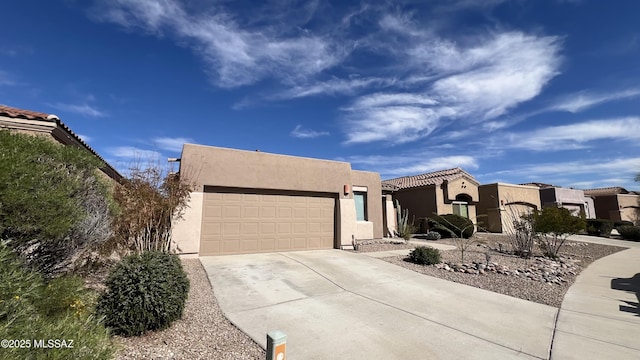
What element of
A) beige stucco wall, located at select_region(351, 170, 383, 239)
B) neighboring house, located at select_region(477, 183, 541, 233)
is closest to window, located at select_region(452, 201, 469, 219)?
neighboring house, located at select_region(477, 183, 541, 233)

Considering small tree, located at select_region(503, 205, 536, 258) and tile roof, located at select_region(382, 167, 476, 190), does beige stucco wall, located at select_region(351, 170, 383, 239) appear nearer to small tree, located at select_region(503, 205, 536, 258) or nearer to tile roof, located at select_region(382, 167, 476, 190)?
small tree, located at select_region(503, 205, 536, 258)

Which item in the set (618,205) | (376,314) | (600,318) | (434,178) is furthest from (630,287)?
(618,205)

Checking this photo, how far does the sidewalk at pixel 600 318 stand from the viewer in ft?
13.9

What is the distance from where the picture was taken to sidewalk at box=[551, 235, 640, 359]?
4223 mm

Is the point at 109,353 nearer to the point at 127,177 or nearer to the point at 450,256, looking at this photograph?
the point at 127,177

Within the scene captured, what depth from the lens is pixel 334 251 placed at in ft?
39.5

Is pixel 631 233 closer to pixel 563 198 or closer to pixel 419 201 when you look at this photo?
pixel 563 198

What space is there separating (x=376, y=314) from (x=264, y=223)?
6692mm

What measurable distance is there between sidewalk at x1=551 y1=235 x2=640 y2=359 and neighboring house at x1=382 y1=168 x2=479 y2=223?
449 inches

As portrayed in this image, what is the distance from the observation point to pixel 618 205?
3366 centimetres

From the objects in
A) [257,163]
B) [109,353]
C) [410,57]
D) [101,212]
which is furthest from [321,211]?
[109,353]

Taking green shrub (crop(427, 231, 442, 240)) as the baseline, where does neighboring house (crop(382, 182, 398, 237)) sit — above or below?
above

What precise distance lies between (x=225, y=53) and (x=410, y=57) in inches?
270

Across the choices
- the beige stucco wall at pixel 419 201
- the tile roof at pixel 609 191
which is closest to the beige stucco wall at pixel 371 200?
the beige stucco wall at pixel 419 201
